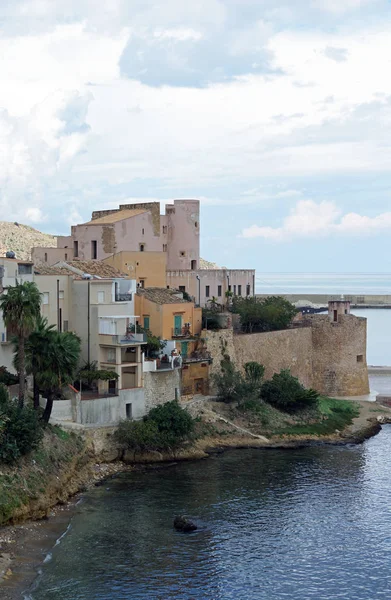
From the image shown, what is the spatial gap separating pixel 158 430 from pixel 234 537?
12.5 metres

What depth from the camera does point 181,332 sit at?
54.8 meters

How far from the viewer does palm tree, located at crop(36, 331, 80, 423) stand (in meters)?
40.8

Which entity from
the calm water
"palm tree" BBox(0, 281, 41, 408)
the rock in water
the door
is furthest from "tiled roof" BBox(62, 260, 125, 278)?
the rock in water

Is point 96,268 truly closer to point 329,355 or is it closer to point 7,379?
point 7,379

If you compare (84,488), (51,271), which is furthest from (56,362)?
(51,271)

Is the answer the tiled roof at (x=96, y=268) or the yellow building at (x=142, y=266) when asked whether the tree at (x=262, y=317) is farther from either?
the tiled roof at (x=96, y=268)

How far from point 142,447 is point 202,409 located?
6971mm

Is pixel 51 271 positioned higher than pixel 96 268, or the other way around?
pixel 96 268

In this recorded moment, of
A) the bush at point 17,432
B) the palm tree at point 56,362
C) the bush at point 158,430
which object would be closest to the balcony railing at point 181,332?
the bush at point 158,430

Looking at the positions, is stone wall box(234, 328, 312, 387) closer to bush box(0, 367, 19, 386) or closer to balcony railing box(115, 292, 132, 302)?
balcony railing box(115, 292, 132, 302)

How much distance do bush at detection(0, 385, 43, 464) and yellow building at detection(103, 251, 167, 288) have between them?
19.5 metres

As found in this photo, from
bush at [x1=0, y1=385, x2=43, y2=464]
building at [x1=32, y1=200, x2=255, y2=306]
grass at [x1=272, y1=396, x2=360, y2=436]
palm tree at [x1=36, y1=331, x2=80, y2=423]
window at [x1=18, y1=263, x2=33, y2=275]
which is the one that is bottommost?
grass at [x1=272, y1=396, x2=360, y2=436]

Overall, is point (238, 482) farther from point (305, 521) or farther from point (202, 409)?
point (202, 409)

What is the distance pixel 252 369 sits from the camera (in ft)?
182
